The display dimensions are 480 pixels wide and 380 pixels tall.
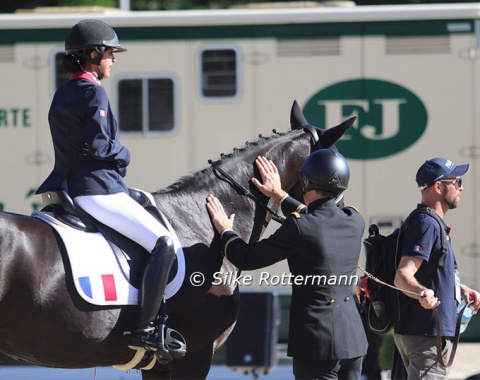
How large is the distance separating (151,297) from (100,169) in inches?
30.3

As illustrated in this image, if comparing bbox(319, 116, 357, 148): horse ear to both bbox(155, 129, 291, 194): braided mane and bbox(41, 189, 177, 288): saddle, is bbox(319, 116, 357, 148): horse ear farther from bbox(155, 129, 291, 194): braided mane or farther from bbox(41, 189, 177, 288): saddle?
bbox(41, 189, 177, 288): saddle

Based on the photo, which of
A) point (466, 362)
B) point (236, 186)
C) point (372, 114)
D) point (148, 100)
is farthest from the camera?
point (148, 100)

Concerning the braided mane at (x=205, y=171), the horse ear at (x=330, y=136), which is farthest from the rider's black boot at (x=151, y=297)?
the horse ear at (x=330, y=136)

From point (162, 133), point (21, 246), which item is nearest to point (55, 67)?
point (162, 133)

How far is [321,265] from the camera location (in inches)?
181

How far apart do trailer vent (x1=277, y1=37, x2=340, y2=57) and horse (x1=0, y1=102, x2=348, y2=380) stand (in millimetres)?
3408

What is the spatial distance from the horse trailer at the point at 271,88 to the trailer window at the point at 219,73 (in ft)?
0.04

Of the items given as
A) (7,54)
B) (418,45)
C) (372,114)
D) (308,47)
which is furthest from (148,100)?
(418,45)

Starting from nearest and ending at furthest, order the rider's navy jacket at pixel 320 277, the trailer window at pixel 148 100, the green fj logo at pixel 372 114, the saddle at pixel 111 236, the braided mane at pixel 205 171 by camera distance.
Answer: the rider's navy jacket at pixel 320 277, the saddle at pixel 111 236, the braided mane at pixel 205 171, the green fj logo at pixel 372 114, the trailer window at pixel 148 100

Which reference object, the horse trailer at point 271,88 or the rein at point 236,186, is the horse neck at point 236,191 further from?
the horse trailer at point 271,88

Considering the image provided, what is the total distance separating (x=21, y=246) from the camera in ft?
15.5

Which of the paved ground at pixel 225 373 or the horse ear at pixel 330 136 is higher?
the horse ear at pixel 330 136

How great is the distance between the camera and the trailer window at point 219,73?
9.14 meters

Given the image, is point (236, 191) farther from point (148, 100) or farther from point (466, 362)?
point (466, 362)
